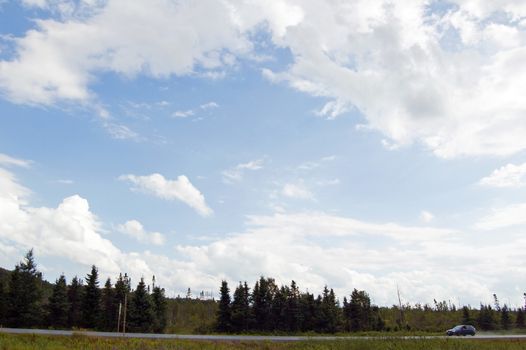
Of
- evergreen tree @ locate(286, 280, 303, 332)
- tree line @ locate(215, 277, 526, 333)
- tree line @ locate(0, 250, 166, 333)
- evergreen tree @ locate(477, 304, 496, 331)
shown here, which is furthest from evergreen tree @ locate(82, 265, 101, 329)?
evergreen tree @ locate(477, 304, 496, 331)

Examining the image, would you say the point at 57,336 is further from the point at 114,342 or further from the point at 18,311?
the point at 18,311

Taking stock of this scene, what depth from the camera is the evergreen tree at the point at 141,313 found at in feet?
215

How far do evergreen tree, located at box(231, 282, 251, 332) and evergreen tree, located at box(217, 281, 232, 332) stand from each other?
830 mm

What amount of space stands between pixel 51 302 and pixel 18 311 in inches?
178

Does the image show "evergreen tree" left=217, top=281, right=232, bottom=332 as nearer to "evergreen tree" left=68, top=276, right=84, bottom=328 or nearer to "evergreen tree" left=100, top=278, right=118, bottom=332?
"evergreen tree" left=100, top=278, right=118, bottom=332

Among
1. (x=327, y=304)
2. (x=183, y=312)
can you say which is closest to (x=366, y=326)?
(x=327, y=304)

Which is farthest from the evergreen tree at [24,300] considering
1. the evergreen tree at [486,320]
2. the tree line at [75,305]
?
the evergreen tree at [486,320]

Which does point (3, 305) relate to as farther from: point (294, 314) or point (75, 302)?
point (294, 314)

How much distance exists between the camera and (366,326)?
8312 centimetres

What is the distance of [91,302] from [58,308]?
4.57m

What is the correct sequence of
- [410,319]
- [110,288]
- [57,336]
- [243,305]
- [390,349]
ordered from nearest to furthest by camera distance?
[390,349], [57,336], [110,288], [243,305], [410,319]

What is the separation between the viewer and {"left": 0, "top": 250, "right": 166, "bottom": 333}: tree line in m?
61.5

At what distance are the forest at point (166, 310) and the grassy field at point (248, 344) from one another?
907 inches

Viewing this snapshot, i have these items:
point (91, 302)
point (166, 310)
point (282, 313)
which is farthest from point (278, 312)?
point (91, 302)
